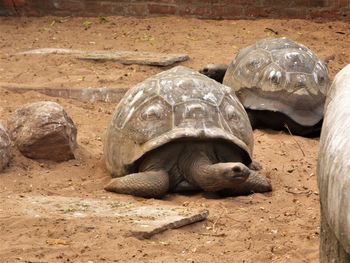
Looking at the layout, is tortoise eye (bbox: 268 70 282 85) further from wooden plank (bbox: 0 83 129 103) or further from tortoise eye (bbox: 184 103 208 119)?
tortoise eye (bbox: 184 103 208 119)

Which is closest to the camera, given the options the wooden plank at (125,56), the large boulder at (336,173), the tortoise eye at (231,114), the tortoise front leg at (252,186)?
the large boulder at (336,173)

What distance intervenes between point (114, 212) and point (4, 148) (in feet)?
4.23

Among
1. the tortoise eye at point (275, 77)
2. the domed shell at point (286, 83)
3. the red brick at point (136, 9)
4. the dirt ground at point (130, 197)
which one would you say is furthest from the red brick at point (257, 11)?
the tortoise eye at point (275, 77)

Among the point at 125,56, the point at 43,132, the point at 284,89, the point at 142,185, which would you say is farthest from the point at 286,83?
the point at 142,185

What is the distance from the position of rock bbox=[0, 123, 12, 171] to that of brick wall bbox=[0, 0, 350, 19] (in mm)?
5456

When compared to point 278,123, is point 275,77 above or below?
above

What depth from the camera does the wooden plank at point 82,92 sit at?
8.89 metres

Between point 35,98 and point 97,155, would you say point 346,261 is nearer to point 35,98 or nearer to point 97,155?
point 97,155

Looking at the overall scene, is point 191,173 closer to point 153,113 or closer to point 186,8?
point 153,113

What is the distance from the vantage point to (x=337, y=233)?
3338mm

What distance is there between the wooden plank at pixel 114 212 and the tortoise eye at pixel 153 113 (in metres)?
0.64

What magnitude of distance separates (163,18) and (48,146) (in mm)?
5175

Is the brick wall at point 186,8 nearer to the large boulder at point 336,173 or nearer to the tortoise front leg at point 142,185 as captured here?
the tortoise front leg at point 142,185

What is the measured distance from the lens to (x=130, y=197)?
6387 millimetres
